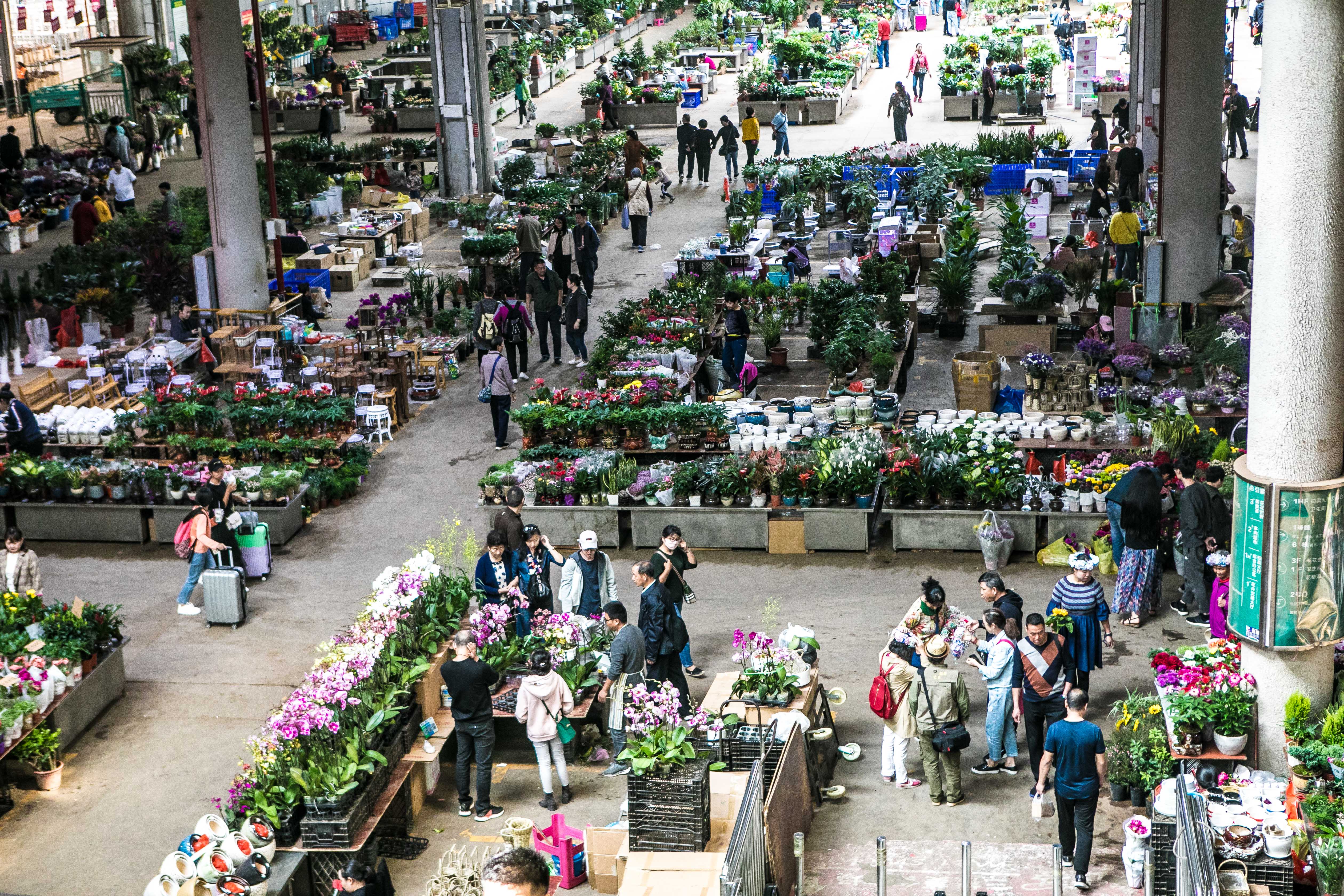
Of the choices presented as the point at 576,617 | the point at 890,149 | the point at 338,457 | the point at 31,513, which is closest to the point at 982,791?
the point at 576,617

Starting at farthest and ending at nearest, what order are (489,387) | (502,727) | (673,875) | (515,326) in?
1. (515,326)
2. (489,387)
3. (502,727)
4. (673,875)

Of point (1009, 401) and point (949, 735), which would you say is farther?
point (1009, 401)

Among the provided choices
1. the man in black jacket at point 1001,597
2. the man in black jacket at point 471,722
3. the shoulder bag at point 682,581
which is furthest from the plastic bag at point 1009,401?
the man in black jacket at point 471,722

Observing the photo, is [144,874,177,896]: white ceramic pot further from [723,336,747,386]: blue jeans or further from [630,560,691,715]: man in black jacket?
[723,336,747,386]: blue jeans

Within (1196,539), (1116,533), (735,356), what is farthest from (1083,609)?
(735,356)

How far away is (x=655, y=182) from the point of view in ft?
104

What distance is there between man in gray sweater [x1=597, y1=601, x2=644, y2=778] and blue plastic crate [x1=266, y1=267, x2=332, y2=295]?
510 inches

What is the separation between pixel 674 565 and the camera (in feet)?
40.5

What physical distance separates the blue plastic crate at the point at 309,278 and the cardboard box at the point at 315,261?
27mm

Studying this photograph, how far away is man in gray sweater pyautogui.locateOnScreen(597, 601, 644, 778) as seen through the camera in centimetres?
1136

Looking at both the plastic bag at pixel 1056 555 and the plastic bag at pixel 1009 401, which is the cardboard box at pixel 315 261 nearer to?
the plastic bag at pixel 1009 401

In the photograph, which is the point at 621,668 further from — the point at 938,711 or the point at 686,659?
the point at 938,711

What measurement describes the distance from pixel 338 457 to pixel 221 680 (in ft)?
14.5

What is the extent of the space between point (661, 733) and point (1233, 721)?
3632 millimetres
